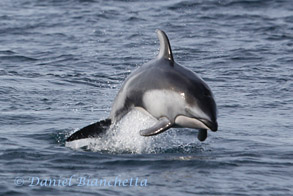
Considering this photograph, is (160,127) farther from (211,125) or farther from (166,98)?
(211,125)

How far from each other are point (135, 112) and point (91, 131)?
732 millimetres

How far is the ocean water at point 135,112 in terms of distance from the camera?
31.1 ft

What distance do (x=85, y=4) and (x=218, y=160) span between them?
2121cm

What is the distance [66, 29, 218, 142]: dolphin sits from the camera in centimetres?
947

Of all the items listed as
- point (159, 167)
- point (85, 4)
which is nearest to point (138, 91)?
point (159, 167)

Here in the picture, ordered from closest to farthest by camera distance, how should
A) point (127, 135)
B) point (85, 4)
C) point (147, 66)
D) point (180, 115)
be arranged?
point (180, 115) → point (147, 66) → point (127, 135) → point (85, 4)

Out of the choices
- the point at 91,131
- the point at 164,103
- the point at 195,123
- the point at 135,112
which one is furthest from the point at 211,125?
the point at 91,131

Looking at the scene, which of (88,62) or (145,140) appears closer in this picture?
(145,140)

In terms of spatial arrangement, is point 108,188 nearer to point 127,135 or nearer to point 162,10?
point 127,135

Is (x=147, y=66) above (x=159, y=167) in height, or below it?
above

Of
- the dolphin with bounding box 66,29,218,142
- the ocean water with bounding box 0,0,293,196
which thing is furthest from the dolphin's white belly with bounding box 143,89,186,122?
the ocean water with bounding box 0,0,293,196

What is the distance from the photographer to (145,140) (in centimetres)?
1149
